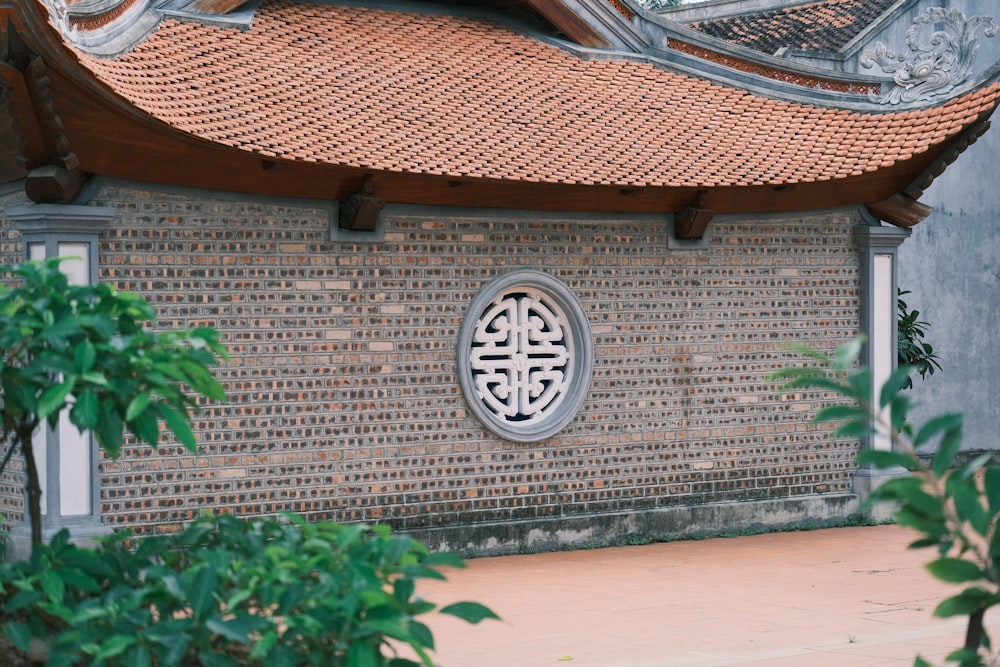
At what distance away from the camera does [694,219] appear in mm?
11000

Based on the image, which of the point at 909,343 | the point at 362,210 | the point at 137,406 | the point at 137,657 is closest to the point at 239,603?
the point at 137,657

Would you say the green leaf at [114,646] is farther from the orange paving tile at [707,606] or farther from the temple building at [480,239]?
the temple building at [480,239]

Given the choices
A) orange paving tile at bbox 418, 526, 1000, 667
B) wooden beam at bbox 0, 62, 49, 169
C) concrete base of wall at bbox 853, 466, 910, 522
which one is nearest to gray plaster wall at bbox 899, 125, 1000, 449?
concrete base of wall at bbox 853, 466, 910, 522

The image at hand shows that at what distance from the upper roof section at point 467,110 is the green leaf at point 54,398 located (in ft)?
12.9

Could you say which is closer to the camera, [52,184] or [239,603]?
[239,603]

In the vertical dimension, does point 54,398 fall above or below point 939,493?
above

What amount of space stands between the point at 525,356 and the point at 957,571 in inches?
305

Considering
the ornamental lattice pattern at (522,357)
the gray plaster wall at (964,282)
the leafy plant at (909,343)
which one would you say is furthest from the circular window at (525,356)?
the gray plaster wall at (964,282)

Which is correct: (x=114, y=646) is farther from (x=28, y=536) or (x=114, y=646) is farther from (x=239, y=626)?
(x=28, y=536)

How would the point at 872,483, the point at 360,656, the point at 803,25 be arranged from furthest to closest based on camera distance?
1. the point at 803,25
2. the point at 872,483
3. the point at 360,656

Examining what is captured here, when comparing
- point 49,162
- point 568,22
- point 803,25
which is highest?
point 803,25

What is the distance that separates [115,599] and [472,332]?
6744mm

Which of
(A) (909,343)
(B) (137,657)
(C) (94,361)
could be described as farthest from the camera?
(A) (909,343)

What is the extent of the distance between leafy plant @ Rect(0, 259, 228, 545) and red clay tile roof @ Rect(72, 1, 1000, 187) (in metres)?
4.59
